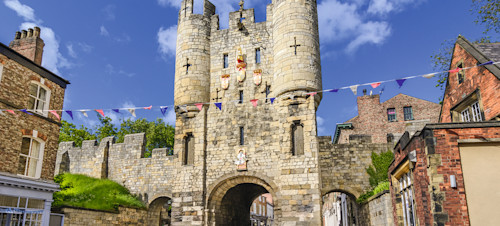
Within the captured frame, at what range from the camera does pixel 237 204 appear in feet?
66.2

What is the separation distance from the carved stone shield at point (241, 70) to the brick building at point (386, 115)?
1337cm

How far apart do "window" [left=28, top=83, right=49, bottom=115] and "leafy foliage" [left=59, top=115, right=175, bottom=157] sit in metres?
16.6

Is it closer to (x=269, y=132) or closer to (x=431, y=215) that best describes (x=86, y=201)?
(x=269, y=132)

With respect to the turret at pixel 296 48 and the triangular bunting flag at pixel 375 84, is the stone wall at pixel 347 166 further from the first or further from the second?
the triangular bunting flag at pixel 375 84

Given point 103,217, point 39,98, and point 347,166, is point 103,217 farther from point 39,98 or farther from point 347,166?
point 347,166

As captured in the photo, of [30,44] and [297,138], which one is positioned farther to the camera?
[297,138]

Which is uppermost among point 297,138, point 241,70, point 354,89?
point 241,70

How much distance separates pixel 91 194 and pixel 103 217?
1.80 m

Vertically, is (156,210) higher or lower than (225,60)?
lower

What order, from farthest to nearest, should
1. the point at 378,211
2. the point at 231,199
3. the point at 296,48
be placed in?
the point at 231,199 → the point at 296,48 → the point at 378,211

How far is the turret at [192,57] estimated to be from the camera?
61.6 feet

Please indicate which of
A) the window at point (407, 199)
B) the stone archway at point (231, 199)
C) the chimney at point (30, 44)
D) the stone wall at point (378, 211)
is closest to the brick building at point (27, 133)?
the chimney at point (30, 44)

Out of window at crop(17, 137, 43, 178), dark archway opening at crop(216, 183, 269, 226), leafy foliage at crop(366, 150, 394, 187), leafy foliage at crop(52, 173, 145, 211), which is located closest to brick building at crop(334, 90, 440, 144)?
leafy foliage at crop(366, 150, 394, 187)

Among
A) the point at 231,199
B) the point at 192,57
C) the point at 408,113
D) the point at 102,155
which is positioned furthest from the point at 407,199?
the point at 408,113
